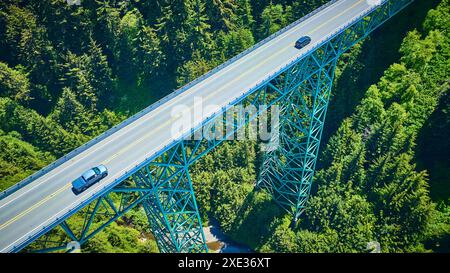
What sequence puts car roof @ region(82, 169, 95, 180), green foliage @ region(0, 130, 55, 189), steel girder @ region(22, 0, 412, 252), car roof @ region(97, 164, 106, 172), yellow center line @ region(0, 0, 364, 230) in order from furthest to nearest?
1. green foliage @ region(0, 130, 55, 189)
2. steel girder @ region(22, 0, 412, 252)
3. car roof @ region(97, 164, 106, 172)
4. car roof @ region(82, 169, 95, 180)
5. yellow center line @ region(0, 0, 364, 230)

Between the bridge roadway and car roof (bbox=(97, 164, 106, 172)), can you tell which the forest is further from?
car roof (bbox=(97, 164, 106, 172))

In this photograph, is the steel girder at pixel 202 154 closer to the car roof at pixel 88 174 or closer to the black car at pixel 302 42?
the black car at pixel 302 42

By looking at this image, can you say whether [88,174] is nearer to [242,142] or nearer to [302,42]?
[242,142]

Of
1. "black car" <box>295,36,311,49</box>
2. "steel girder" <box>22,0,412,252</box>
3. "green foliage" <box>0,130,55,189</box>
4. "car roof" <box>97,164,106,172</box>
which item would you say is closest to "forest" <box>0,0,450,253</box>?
"green foliage" <box>0,130,55,189</box>

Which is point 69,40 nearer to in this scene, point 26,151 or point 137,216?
point 26,151

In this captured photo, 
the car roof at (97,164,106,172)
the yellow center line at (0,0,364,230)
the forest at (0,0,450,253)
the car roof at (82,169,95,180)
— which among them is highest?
the car roof at (82,169,95,180)

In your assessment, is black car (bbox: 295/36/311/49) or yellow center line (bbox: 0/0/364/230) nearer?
yellow center line (bbox: 0/0/364/230)
